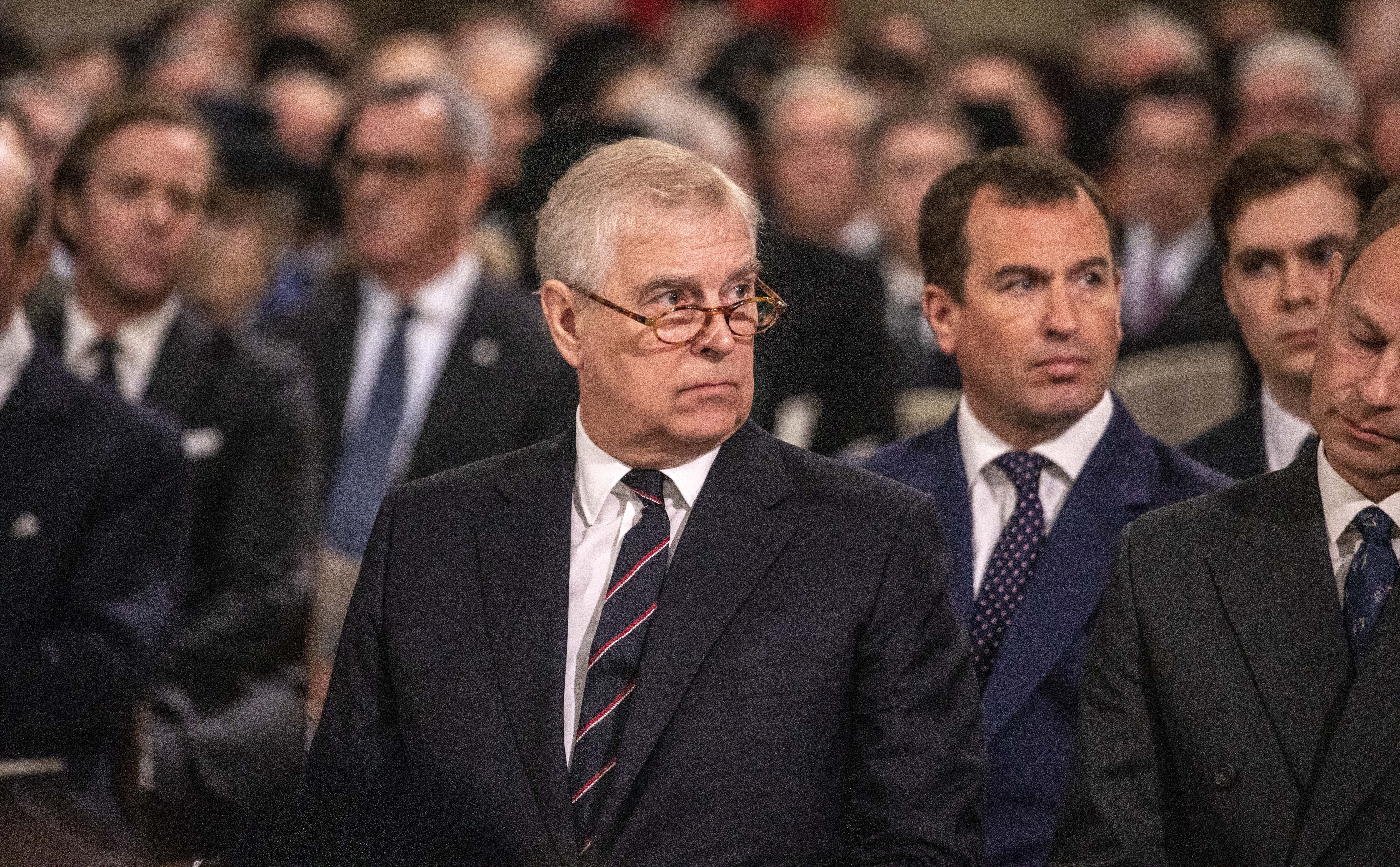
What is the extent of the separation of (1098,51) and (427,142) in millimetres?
5397

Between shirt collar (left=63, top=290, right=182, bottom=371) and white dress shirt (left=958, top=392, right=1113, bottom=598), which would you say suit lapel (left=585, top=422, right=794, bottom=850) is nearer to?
white dress shirt (left=958, top=392, right=1113, bottom=598)

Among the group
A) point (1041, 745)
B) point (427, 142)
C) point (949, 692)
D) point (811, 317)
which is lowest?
point (1041, 745)

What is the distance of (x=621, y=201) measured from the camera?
230 centimetres

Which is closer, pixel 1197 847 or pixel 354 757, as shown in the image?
pixel 1197 847

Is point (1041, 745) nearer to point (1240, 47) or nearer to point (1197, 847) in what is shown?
point (1197, 847)

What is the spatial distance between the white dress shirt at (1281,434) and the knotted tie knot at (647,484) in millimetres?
1233

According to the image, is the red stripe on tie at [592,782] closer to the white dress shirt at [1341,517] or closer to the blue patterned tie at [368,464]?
the white dress shirt at [1341,517]

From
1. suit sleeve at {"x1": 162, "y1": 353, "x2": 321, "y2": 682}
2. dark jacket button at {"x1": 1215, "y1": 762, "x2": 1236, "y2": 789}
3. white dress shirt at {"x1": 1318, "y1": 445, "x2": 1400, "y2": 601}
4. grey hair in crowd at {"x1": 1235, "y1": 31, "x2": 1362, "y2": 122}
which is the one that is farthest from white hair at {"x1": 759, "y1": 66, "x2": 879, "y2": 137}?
dark jacket button at {"x1": 1215, "y1": 762, "x2": 1236, "y2": 789}

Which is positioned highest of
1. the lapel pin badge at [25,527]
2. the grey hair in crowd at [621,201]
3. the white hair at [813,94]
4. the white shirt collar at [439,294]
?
the white hair at [813,94]

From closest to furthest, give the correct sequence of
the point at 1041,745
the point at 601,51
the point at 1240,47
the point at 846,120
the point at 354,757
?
the point at 354,757 < the point at 1041,745 < the point at 846,120 < the point at 601,51 < the point at 1240,47

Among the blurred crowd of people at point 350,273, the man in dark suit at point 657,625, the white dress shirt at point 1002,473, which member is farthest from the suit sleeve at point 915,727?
the blurred crowd of people at point 350,273

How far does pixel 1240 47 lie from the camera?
26.8ft

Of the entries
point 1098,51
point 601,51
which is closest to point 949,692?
point 601,51

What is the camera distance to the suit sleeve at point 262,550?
12.6 feet
